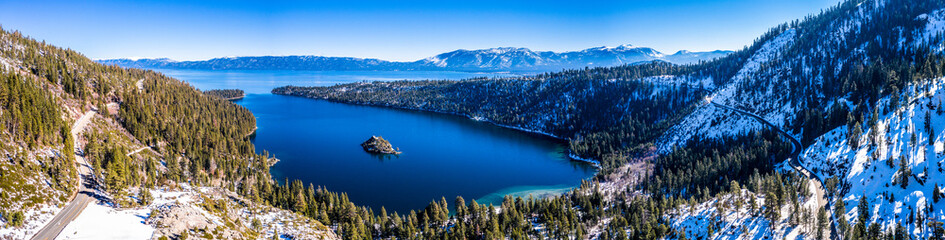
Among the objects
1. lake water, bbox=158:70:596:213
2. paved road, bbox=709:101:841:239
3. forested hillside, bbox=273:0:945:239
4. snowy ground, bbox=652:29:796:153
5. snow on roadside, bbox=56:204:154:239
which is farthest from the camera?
snowy ground, bbox=652:29:796:153

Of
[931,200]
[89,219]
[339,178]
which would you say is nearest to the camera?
[89,219]

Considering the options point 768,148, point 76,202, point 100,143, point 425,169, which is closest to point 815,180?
point 768,148

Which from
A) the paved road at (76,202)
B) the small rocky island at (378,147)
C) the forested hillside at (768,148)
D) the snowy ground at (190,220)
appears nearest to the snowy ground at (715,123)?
the forested hillside at (768,148)

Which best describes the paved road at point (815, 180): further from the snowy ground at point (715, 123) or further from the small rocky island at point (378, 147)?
the small rocky island at point (378, 147)

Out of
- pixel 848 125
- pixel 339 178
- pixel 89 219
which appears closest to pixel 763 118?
pixel 848 125

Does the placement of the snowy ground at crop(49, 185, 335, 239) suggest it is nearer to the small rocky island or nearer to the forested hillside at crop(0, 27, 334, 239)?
the forested hillside at crop(0, 27, 334, 239)

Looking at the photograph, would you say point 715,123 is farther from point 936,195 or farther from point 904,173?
point 936,195

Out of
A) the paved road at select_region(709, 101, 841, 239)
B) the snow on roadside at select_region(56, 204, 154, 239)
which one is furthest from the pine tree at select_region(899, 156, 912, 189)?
the snow on roadside at select_region(56, 204, 154, 239)

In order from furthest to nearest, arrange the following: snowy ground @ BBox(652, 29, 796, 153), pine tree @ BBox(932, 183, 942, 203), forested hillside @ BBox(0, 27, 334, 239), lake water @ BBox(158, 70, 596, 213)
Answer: snowy ground @ BBox(652, 29, 796, 153) < lake water @ BBox(158, 70, 596, 213) < pine tree @ BBox(932, 183, 942, 203) < forested hillside @ BBox(0, 27, 334, 239)

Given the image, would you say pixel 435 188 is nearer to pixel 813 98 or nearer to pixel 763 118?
pixel 763 118
